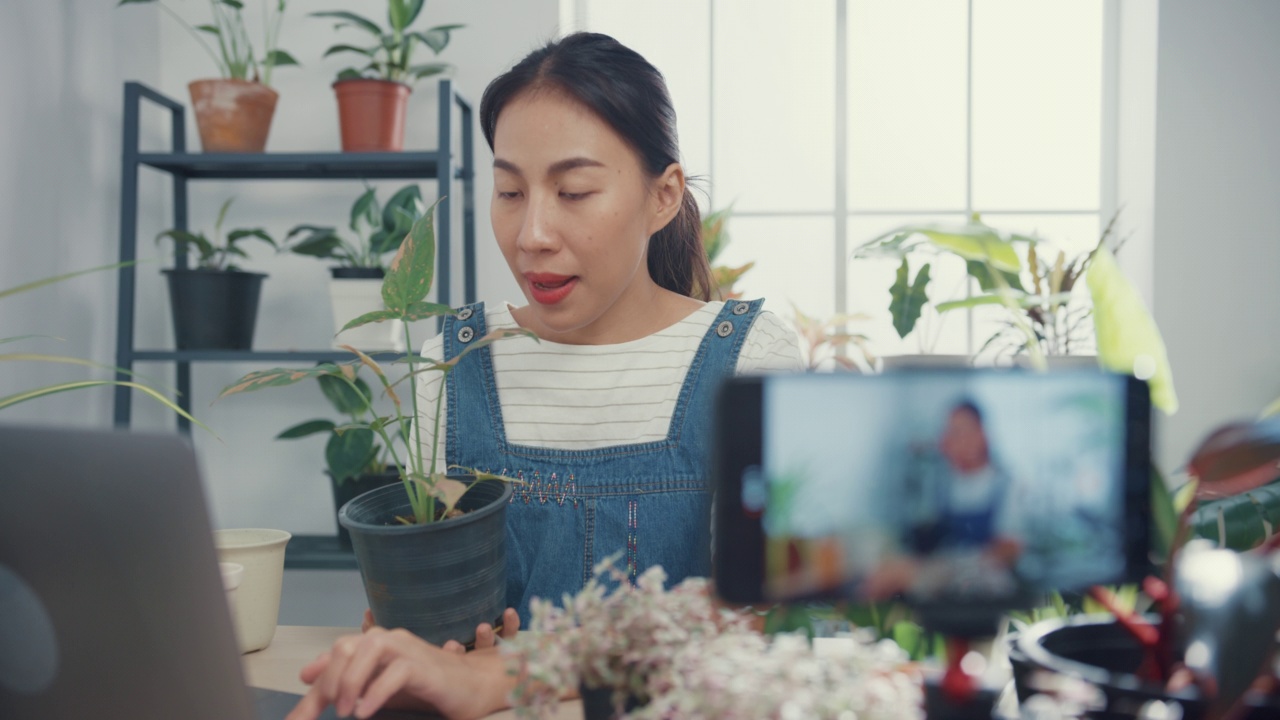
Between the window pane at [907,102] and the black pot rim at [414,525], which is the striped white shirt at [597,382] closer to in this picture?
the black pot rim at [414,525]

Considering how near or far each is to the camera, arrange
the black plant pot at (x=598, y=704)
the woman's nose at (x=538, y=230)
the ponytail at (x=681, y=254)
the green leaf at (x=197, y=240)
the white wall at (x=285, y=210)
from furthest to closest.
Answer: the white wall at (x=285, y=210) → the green leaf at (x=197, y=240) → the ponytail at (x=681, y=254) → the woman's nose at (x=538, y=230) → the black plant pot at (x=598, y=704)

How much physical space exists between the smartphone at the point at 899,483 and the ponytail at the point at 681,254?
3.25ft

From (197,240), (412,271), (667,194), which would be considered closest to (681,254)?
(667,194)

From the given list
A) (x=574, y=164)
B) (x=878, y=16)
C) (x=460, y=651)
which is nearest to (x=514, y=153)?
(x=574, y=164)

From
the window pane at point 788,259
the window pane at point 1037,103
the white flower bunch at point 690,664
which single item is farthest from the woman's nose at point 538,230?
the window pane at point 1037,103

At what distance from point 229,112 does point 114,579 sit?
2010mm

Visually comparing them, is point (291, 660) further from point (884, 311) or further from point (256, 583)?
point (884, 311)

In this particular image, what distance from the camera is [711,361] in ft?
3.84

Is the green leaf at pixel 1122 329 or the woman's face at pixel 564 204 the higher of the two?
the woman's face at pixel 564 204

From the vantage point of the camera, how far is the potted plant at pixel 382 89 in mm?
2078

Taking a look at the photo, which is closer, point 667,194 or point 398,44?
point 667,194

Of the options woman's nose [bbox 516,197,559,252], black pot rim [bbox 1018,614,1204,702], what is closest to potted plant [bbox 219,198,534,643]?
woman's nose [bbox 516,197,559,252]

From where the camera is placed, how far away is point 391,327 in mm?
2104

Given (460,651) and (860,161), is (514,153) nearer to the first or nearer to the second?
(460,651)
